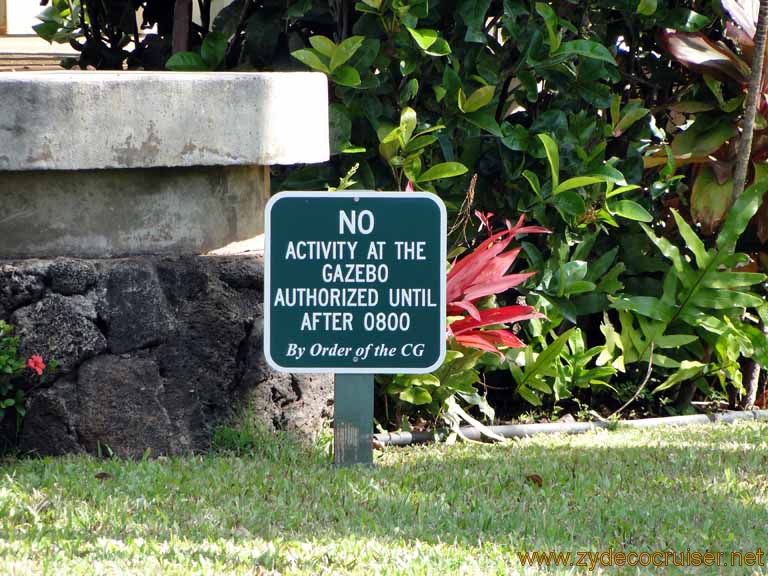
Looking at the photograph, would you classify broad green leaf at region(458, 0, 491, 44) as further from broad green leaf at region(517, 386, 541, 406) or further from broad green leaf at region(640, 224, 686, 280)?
broad green leaf at region(517, 386, 541, 406)

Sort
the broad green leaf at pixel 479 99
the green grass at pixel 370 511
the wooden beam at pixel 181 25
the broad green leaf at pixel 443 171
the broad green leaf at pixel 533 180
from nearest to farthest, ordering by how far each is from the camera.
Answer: the green grass at pixel 370 511 < the broad green leaf at pixel 443 171 < the broad green leaf at pixel 479 99 < the broad green leaf at pixel 533 180 < the wooden beam at pixel 181 25

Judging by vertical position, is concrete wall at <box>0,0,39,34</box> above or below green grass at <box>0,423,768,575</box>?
above

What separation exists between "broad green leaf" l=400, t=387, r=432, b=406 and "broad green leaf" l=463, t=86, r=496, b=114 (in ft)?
4.33

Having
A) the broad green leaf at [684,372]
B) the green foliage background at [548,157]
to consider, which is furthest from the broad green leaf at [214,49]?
the broad green leaf at [684,372]

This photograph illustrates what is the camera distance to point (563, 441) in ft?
15.5

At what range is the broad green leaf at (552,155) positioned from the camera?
4852 millimetres

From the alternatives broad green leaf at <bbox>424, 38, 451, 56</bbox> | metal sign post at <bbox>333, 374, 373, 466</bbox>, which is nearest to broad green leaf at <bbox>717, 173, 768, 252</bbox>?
broad green leaf at <bbox>424, 38, 451, 56</bbox>

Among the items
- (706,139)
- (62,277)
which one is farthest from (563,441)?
(62,277)

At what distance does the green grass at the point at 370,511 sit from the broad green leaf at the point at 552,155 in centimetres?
130

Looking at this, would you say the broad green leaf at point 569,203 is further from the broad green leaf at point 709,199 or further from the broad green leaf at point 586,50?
the broad green leaf at point 709,199

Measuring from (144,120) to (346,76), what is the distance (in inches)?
47.1

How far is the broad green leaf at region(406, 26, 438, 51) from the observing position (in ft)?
15.4

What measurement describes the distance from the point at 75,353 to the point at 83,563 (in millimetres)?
1223

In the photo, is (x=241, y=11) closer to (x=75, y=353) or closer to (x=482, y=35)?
(x=482, y=35)
